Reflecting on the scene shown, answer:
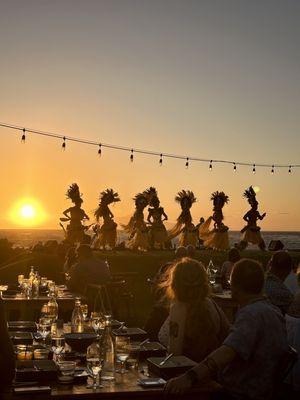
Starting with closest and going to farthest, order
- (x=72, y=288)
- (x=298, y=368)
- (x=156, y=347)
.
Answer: (x=156, y=347)
(x=298, y=368)
(x=72, y=288)

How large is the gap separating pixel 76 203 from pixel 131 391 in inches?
559

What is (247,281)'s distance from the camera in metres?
3.59

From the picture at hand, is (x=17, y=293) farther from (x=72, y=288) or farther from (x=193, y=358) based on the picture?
(x=193, y=358)

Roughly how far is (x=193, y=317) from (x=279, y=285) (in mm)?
2291

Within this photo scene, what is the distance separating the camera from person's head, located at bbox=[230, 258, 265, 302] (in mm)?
3574

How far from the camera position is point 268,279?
20.4 ft

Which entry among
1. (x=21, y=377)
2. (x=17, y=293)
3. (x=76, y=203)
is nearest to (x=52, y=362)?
(x=21, y=377)

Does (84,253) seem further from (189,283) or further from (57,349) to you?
(57,349)

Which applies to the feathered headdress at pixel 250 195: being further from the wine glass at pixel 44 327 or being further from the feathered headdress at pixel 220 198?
the wine glass at pixel 44 327

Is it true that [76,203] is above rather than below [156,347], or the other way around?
above

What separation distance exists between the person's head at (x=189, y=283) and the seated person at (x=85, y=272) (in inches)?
177

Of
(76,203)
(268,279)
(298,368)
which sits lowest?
(298,368)

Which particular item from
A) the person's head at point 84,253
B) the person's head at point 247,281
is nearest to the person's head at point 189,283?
the person's head at point 247,281

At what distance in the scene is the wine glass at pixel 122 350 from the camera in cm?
352
